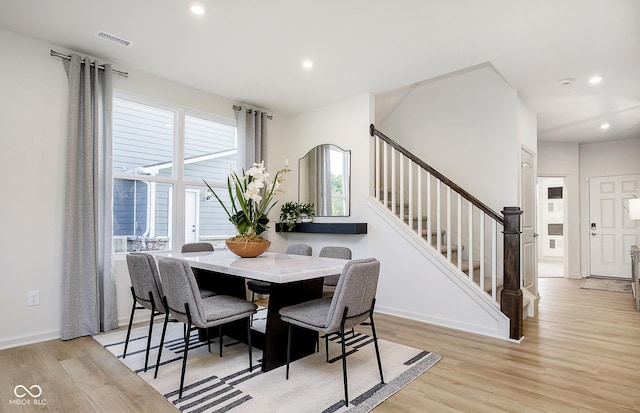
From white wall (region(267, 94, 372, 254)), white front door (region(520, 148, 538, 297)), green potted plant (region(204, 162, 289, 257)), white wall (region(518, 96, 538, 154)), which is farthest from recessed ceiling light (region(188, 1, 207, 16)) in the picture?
white front door (region(520, 148, 538, 297))

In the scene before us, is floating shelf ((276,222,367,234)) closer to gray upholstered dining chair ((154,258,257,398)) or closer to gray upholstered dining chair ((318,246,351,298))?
gray upholstered dining chair ((318,246,351,298))

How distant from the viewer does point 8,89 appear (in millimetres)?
3102

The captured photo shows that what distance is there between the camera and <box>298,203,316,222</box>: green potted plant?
5.16 metres

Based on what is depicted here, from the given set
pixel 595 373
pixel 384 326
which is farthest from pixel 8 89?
pixel 595 373

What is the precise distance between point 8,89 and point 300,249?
2980 mm

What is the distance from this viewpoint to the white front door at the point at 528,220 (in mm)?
4535

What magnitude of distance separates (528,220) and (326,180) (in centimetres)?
269

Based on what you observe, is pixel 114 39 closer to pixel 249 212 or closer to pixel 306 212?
pixel 249 212

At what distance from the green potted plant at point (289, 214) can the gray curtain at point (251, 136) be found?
770mm

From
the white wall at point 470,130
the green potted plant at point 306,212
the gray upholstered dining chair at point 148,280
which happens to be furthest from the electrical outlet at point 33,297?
the white wall at point 470,130

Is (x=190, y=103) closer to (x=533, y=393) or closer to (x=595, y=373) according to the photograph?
(x=533, y=393)

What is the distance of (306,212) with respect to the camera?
5184mm

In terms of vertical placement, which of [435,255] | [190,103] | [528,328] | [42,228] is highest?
[190,103]

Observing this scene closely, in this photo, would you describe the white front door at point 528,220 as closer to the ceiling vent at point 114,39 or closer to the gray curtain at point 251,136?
the gray curtain at point 251,136
